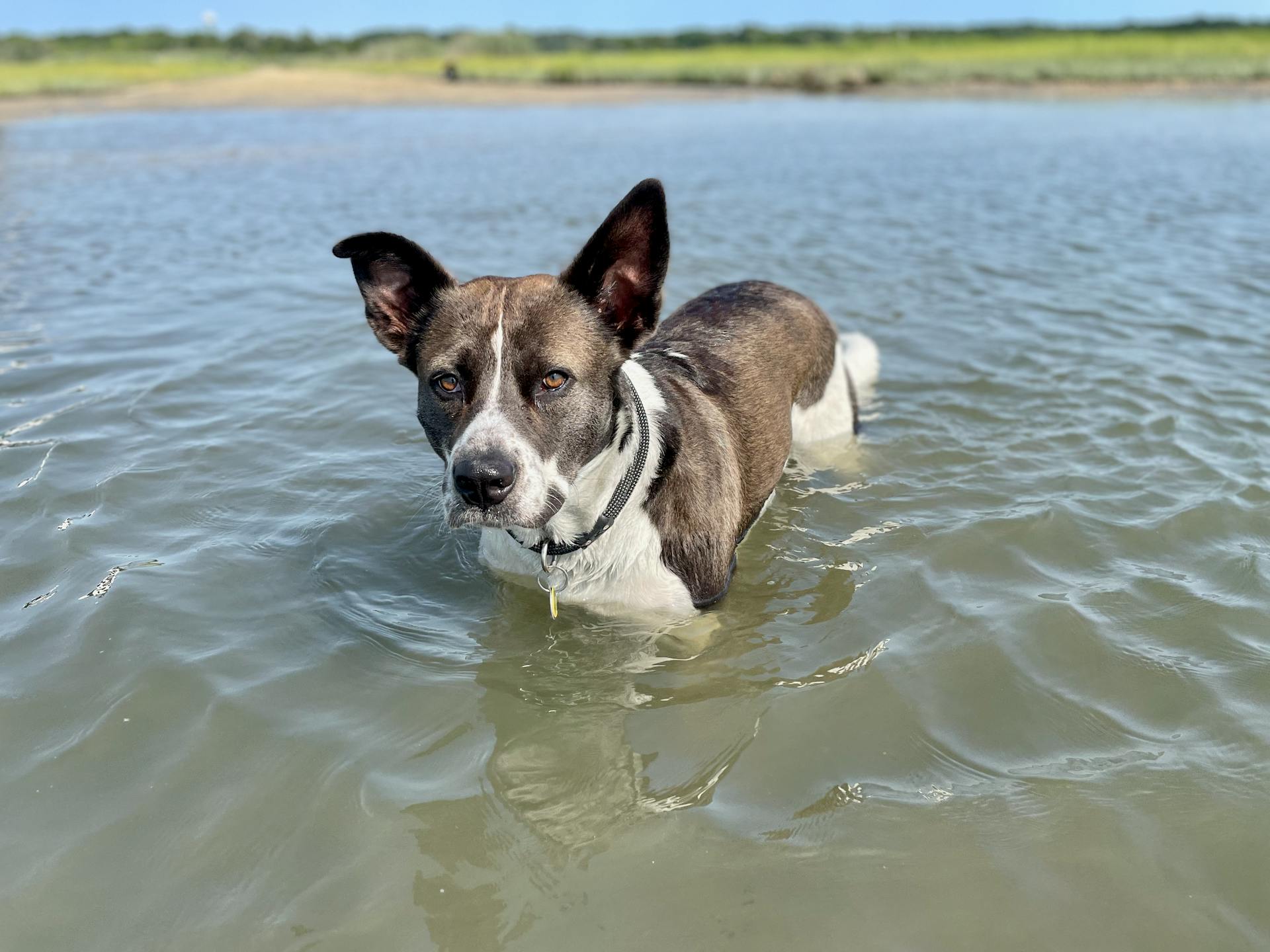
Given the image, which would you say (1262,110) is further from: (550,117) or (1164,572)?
(1164,572)

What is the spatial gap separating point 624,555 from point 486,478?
112 cm

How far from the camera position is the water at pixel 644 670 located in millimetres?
3094

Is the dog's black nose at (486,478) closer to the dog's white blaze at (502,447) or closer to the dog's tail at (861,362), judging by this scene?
the dog's white blaze at (502,447)

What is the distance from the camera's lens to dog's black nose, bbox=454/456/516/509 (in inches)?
142

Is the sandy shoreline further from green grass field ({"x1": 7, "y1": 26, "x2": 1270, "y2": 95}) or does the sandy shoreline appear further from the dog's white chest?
the dog's white chest

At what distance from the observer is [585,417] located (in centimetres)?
407

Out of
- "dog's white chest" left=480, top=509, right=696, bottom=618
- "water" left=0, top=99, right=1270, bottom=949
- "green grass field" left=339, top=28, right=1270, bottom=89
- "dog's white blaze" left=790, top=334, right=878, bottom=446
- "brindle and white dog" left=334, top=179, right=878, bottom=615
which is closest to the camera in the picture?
"water" left=0, top=99, right=1270, bottom=949

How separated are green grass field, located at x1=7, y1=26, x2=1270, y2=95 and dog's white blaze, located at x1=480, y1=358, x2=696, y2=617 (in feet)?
153

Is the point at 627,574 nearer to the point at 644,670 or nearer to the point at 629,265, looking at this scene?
the point at 644,670

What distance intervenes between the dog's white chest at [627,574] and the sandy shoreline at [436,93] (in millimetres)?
39129

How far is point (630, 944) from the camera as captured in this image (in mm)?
2908

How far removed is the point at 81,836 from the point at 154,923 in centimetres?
55

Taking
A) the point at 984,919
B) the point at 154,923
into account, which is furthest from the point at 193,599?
the point at 984,919

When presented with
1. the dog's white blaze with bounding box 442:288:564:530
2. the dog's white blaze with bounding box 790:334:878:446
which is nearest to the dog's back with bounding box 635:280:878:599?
the dog's white blaze with bounding box 790:334:878:446
